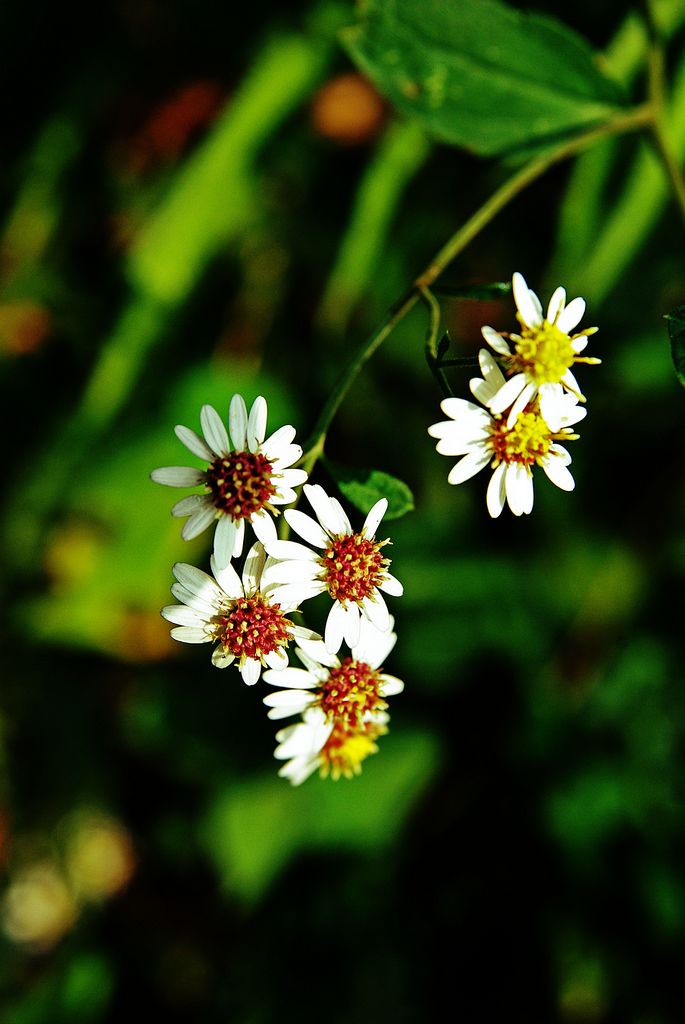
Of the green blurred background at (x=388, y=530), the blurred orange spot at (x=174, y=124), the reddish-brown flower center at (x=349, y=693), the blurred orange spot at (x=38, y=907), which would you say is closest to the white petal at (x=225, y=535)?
the reddish-brown flower center at (x=349, y=693)

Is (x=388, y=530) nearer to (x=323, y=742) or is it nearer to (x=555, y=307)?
(x=323, y=742)

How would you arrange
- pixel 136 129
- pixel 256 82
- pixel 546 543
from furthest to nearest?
pixel 136 129
pixel 546 543
pixel 256 82

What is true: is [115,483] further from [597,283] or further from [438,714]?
[597,283]

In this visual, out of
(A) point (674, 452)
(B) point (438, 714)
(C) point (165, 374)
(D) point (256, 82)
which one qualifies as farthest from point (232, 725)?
(D) point (256, 82)

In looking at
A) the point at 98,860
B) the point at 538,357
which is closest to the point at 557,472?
the point at 538,357

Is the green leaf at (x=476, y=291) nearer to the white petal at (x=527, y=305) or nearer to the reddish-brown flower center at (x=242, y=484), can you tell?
the white petal at (x=527, y=305)

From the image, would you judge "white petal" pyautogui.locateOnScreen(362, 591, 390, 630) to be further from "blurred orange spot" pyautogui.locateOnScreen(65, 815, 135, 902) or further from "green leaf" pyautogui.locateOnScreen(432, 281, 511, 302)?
"blurred orange spot" pyautogui.locateOnScreen(65, 815, 135, 902)
